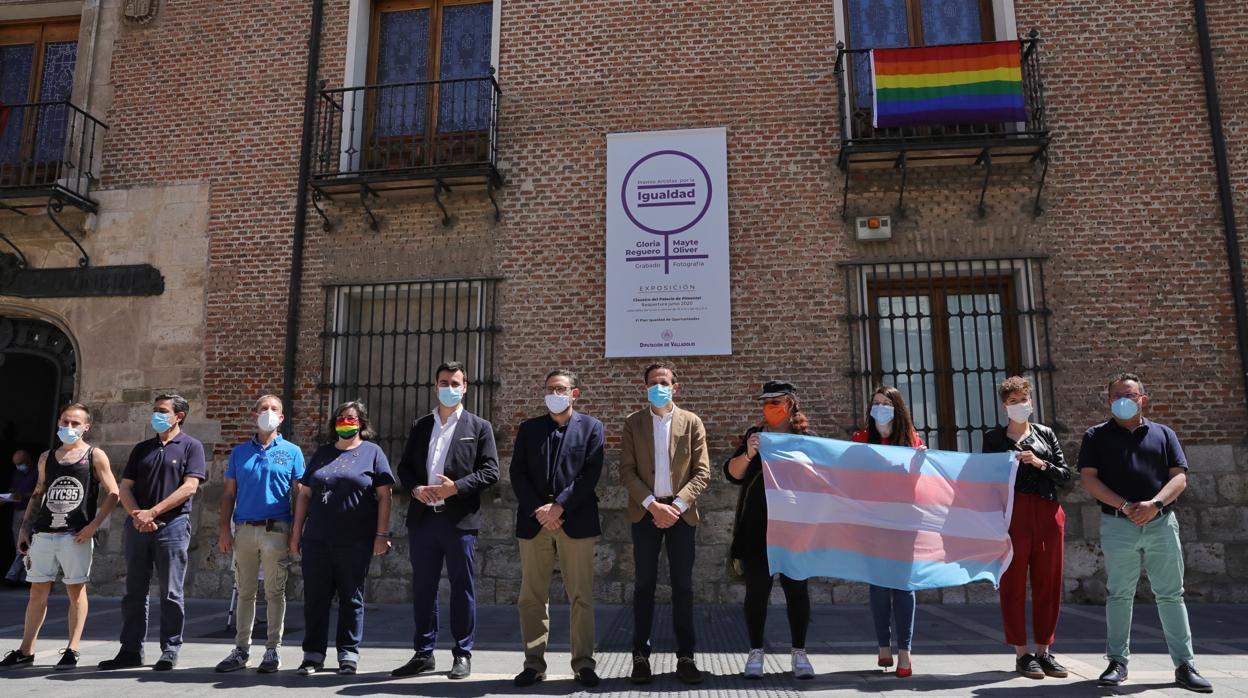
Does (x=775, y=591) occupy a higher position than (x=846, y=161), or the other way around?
(x=846, y=161)

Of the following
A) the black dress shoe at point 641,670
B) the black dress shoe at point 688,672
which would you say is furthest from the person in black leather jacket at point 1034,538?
the black dress shoe at point 641,670

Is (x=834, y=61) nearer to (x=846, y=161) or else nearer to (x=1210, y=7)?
(x=846, y=161)

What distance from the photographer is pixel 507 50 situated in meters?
9.91

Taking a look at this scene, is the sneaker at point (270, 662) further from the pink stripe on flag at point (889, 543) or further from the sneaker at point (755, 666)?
the pink stripe on flag at point (889, 543)

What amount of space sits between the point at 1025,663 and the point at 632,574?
424 centimetres

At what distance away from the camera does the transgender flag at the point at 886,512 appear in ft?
16.9

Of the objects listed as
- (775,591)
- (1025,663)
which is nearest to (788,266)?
(775,591)

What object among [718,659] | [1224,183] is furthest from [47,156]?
[1224,183]

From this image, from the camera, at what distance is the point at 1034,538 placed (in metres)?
5.16

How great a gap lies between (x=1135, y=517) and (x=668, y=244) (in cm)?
545

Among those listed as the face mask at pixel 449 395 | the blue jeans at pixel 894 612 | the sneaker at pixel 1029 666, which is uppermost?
the face mask at pixel 449 395

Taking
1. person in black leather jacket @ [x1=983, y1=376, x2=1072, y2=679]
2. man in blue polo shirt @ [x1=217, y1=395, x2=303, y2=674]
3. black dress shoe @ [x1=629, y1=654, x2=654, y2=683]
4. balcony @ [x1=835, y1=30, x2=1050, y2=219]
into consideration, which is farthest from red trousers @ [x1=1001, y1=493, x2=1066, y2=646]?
man in blue polo shirt @ [x1=217, y1=395, x2=303, y2=674]

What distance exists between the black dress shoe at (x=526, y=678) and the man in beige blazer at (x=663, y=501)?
0.60 metres

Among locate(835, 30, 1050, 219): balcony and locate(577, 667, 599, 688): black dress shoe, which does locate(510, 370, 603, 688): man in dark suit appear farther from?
locate(835, 30, 1050, 219): balcony
